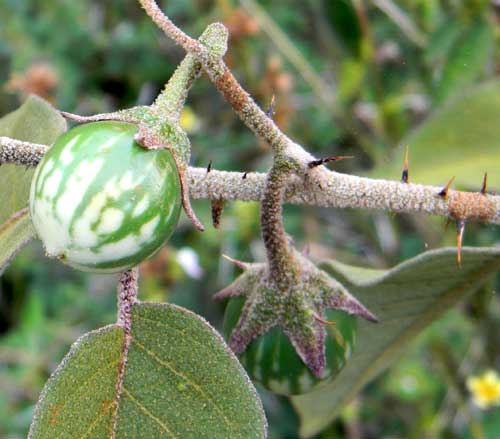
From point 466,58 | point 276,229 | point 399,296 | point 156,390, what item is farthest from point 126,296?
point 466,58

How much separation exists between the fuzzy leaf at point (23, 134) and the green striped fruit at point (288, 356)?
1.65 ft

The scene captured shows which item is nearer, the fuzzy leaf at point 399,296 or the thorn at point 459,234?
the thorn at point 459,234

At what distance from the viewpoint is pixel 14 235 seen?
1.37 metres

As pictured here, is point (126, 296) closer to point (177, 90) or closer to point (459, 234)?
point (177, 90)

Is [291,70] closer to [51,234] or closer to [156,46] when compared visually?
[156,46]

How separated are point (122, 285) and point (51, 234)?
0.30 meters

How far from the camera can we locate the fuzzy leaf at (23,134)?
1.48 meters

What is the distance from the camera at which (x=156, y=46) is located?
16.0 ft

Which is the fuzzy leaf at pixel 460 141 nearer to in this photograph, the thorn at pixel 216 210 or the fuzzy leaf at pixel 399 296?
the fuzzy leaf at pixel 399 296

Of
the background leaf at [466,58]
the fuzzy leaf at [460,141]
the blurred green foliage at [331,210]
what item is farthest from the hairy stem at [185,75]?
the background leaf at [466,58]

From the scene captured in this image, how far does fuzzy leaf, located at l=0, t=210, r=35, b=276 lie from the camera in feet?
4.08

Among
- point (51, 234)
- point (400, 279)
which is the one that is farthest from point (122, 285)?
point (400, 279)

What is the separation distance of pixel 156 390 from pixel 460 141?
140 cm

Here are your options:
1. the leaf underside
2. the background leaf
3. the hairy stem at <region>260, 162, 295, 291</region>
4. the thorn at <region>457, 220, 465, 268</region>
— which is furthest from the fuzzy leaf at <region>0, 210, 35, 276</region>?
the background leaf
